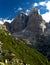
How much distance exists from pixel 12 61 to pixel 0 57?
8523 mm

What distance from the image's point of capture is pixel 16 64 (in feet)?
524

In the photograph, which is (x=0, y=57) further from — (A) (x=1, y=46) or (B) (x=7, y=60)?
(A) (x=1, y=46)

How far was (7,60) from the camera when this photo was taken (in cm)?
16175

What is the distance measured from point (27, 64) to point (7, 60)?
34.8 meters

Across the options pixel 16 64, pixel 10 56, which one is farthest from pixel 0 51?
pixel 16 64

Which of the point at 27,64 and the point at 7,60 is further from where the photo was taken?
the point at 27,64

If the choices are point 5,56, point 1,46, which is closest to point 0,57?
point 5,56

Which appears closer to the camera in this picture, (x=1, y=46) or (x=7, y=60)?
(x=7, y=60)

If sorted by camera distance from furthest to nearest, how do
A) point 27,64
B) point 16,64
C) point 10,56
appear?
point 27,64, point 10,56, point 16,64

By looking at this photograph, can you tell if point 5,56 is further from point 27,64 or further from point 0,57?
point 27,64

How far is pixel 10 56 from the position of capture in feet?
566

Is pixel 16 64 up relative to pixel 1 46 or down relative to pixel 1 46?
down

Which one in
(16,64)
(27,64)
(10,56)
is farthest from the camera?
(27,64)

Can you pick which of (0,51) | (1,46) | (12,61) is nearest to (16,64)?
(12,61)
